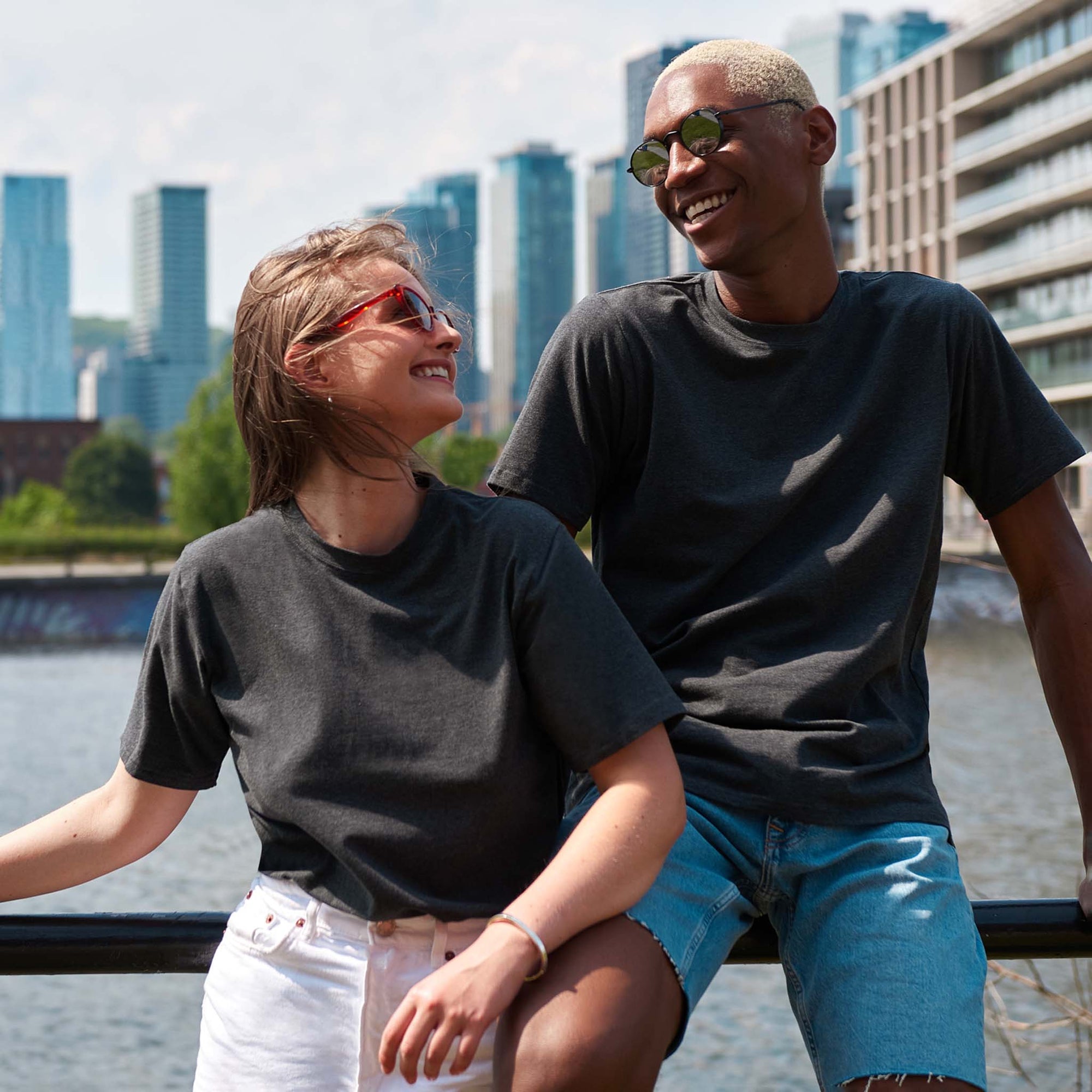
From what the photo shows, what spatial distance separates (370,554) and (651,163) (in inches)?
35.7

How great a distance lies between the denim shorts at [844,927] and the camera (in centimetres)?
178

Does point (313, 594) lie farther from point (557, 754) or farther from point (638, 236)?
point (638, 236)

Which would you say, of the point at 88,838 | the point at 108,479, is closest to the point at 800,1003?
the point at 88,838

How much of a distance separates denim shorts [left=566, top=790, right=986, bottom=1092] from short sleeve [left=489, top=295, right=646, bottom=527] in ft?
1.60

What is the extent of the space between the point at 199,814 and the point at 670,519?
693 inches

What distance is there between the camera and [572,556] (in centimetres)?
174

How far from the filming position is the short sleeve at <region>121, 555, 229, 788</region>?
183cm

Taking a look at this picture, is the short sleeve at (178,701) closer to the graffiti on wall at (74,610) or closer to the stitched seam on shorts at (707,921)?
the stitched seam on shorts at (707,921)

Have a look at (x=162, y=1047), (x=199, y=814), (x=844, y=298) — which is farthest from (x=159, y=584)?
(x=844, y=298)

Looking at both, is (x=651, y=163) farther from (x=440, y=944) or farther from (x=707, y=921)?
(x=440, y=944)

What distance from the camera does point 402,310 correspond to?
6.06 feet

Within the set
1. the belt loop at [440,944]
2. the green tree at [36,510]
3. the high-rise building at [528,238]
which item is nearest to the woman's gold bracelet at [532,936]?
the belt loop at [440,944]

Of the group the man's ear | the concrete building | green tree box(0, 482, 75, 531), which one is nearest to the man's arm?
the man's ear

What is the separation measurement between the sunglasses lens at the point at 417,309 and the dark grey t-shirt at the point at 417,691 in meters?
0.22
